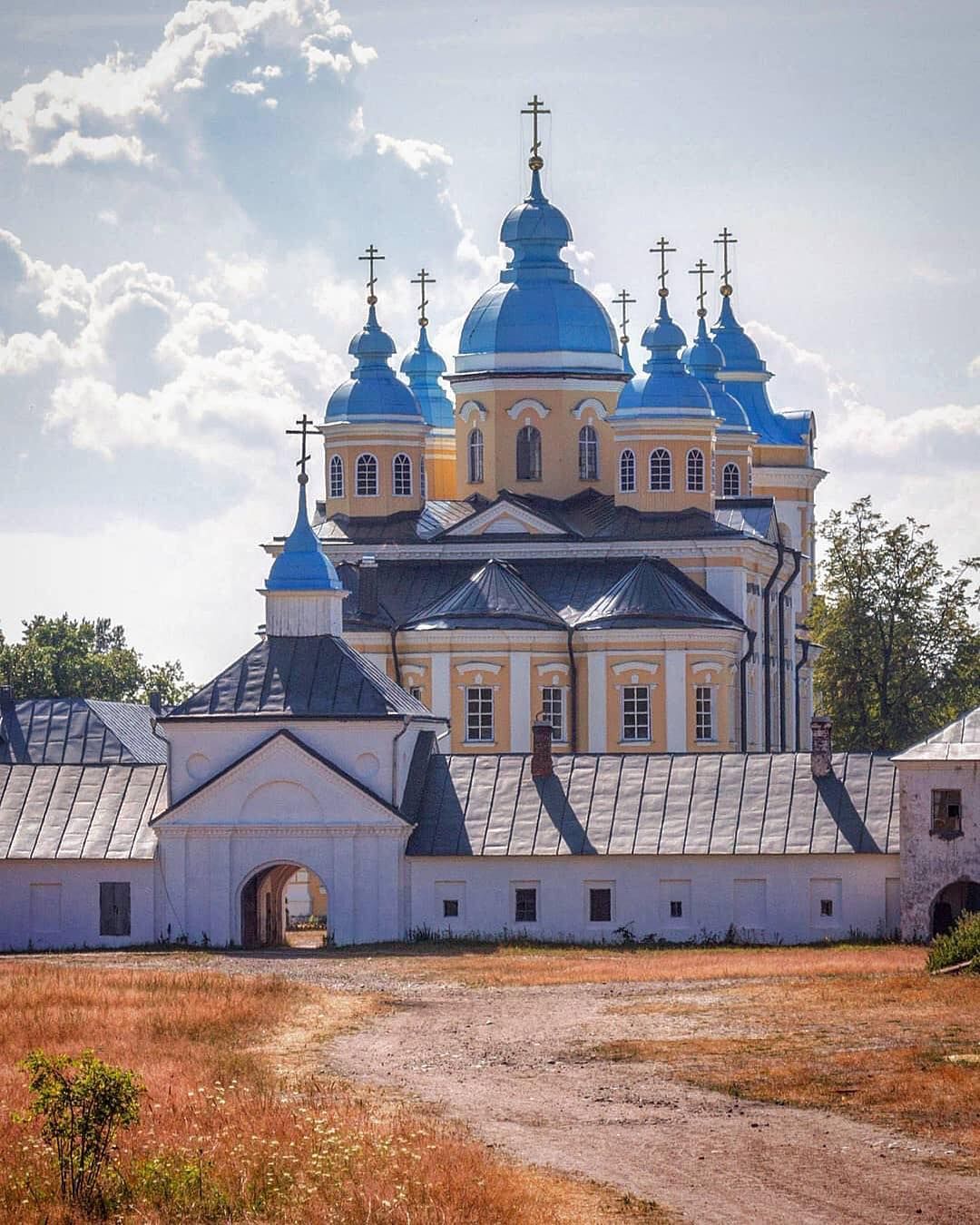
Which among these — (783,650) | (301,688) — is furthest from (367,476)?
(301,688)

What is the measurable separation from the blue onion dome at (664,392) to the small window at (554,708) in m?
8.51

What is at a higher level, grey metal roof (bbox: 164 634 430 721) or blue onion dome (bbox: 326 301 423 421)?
blue onion dome (bbox: 326 301 423 421)

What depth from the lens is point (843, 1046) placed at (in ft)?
96.3

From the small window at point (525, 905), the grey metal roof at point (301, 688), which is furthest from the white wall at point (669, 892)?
the grey metal roof at point (301, 688)

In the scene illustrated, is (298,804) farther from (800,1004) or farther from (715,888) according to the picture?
(800,1004)

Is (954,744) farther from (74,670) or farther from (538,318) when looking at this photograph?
(74,670)

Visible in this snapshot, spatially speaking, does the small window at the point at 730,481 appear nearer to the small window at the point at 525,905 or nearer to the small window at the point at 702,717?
the small window at the point at 702,717

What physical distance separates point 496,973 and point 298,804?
9689 mm

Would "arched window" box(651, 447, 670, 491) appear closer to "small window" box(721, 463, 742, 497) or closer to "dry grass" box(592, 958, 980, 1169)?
"small window" box(721, 463, 742, 497)

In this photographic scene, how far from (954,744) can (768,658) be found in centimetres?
2602

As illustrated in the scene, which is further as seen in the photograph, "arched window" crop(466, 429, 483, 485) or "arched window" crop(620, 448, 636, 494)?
"arched window" crop(466, 429, 483, 485)

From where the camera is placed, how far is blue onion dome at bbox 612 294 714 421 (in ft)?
229

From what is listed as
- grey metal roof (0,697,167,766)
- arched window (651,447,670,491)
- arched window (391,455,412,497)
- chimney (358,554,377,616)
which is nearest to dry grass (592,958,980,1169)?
chimney (358,554,377,616)

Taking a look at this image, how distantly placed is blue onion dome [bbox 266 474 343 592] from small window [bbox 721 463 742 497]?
27.5m
